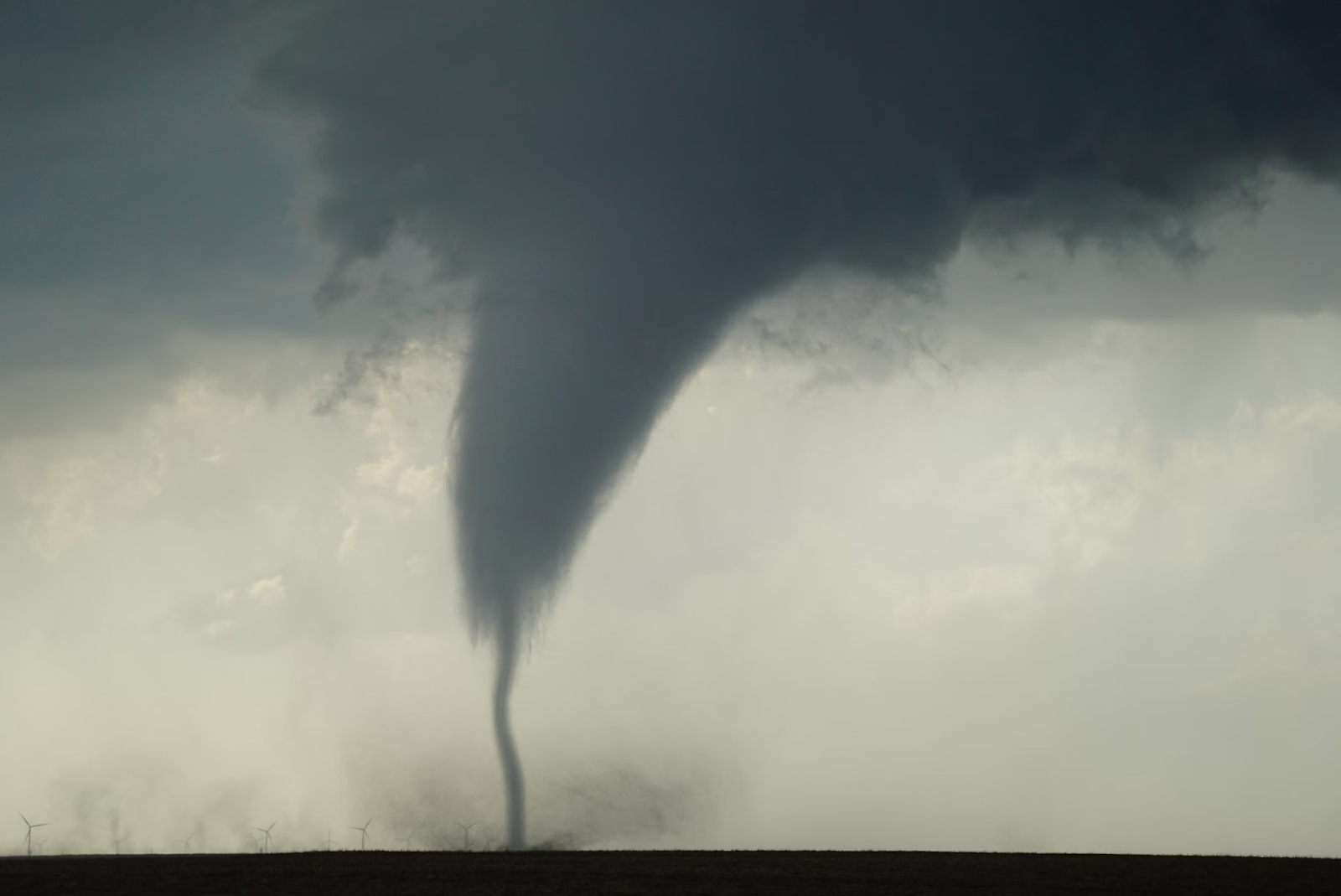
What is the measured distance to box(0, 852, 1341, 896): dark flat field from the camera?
66250 mm

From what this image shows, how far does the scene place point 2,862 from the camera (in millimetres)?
80188

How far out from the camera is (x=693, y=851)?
281 feet

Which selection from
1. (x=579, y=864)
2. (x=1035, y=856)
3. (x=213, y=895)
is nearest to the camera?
(x=213, y=895)

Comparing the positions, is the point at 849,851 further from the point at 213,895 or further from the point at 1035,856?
the point at 213,895

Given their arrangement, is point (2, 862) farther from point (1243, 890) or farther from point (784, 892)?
point (1243, 890)

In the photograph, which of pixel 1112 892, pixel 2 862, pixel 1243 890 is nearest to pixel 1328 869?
pixel 1243 890

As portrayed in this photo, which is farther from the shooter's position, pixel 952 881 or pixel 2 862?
pixel 2 862

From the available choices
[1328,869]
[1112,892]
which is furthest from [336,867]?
[1328,869]

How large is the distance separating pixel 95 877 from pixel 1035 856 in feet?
172

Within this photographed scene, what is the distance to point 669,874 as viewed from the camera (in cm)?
7150

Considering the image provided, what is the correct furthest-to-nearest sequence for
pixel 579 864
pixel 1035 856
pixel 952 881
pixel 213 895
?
pixel 1035 856 < pixel 579 864 < pixel 952 881 < pixel 213 895

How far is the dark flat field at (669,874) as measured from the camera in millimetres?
66250

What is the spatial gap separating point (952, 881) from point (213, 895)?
3576 centimetres

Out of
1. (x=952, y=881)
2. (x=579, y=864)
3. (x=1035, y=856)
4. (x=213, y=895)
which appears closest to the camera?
(x=213, y=895)
